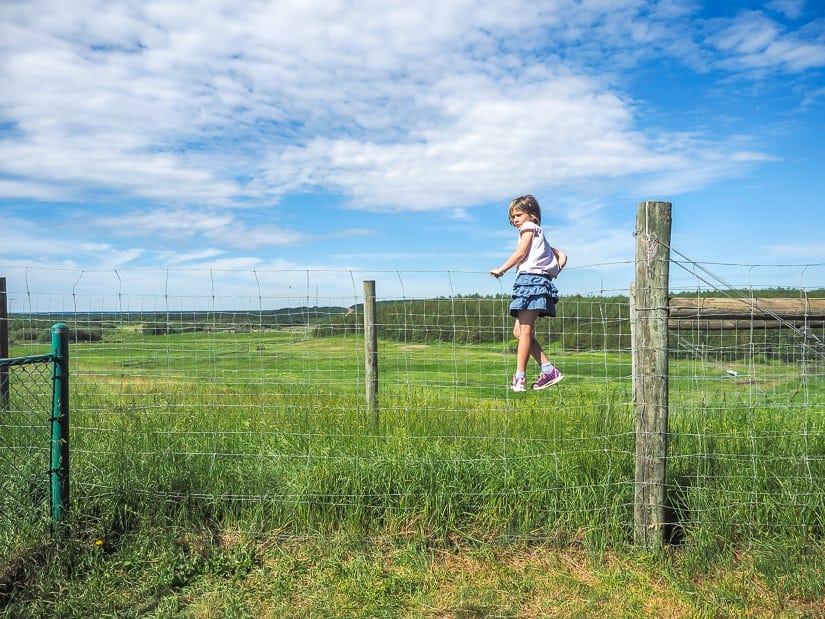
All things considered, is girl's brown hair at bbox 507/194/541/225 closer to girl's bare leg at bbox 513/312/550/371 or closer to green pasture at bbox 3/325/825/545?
girl's bare leg at bbox 513/312/550/371

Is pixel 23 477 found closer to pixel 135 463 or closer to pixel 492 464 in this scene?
pixel 135 463

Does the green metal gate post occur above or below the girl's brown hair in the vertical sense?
below

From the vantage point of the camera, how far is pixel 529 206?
5547mm

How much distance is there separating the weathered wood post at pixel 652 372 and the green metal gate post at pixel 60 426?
14.2 feet

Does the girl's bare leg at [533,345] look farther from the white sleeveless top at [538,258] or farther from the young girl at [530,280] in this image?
the white sleeveless top at [538,258]

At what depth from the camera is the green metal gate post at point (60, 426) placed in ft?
15.5

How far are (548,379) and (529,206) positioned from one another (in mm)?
1545

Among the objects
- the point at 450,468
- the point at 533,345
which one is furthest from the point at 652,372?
the point at 450,468

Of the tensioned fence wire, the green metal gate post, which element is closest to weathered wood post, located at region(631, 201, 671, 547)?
the tensioned fence wire

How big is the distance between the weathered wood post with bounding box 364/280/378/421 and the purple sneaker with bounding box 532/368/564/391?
69.4 inches

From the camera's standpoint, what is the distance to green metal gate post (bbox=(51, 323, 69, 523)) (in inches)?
186

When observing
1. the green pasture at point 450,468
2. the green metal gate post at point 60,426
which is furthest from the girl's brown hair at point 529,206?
the green metal gate post at point 60,426

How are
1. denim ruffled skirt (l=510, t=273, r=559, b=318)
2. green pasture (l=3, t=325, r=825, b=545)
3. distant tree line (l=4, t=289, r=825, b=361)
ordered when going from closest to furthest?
1. green pasture (l=3, t=325, r=825, b=545)
2. denim ruffled skirt (l=510, t=273, r=559, b=318)
3. distant tree line (l=4, t=289, r=825, b=361)

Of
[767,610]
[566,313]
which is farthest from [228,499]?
[767,610]
